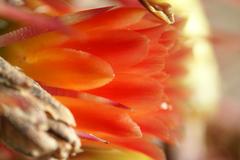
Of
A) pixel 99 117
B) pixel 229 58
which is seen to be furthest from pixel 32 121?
pixel 229 58

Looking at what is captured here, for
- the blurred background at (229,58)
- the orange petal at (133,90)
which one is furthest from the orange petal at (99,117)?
A: the blurred background at (229,58)

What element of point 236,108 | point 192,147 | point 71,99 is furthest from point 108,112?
point 236,108

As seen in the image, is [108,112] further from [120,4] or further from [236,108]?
[236,108]

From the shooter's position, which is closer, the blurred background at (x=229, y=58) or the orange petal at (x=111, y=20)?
the orange petal at (x=111, y=20)

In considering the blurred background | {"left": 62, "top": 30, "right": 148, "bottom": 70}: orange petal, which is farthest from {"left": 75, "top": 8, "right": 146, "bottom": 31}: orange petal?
the blurred background

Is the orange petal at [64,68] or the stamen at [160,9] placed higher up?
the stamen at [160,9]

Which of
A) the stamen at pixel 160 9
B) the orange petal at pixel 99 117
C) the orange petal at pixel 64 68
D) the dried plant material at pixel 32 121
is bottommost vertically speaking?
the orange petal at pixel 99 117

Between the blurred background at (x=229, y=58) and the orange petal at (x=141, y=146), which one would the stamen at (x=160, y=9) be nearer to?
the orange petal at (x=141, y=146)
